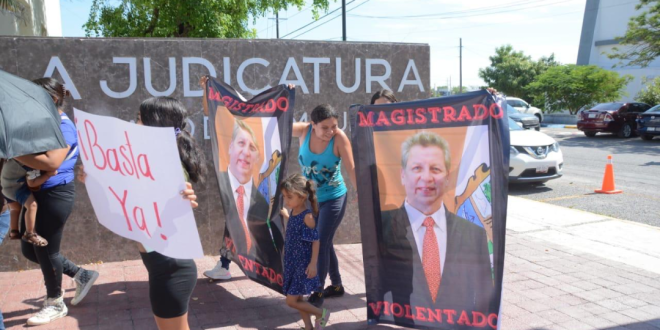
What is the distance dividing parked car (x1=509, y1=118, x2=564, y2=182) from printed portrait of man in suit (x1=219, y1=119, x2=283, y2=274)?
7343mm

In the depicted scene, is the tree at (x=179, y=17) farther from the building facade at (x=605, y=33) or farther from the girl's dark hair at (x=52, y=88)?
the building facade at (x=605, y=33)

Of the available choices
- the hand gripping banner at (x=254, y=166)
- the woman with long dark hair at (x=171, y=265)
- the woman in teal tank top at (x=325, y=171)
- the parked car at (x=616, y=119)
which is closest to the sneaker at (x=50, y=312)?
the hand gripping banner at (x=254, y=166)

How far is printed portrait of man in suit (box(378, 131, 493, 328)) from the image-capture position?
3.71 m

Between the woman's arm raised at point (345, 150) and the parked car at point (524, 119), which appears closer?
the woman's arm raised at point (345, 150)

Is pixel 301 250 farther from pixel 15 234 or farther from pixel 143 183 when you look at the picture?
pixel 15 234

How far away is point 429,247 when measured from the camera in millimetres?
3879


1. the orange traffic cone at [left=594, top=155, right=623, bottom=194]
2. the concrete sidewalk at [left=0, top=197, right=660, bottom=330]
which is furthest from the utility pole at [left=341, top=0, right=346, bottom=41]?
the concrete sidewalk at [left=0, top=197, right=660, bottom=330]

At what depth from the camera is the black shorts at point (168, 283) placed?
A: 303cm

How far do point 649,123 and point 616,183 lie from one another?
1046cm

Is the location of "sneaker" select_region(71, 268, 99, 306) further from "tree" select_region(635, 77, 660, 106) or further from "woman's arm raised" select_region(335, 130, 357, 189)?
"tree" select_region(635, 77, 660, 106)

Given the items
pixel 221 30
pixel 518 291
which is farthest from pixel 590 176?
pixel 221 30

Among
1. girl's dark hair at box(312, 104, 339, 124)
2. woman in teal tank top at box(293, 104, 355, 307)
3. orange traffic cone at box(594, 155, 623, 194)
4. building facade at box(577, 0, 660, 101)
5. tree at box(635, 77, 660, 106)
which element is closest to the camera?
girl's dark hair at box(312, 104, 339, 124)

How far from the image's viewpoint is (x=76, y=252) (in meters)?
5.93

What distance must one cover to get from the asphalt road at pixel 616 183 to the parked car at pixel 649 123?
495 mm
